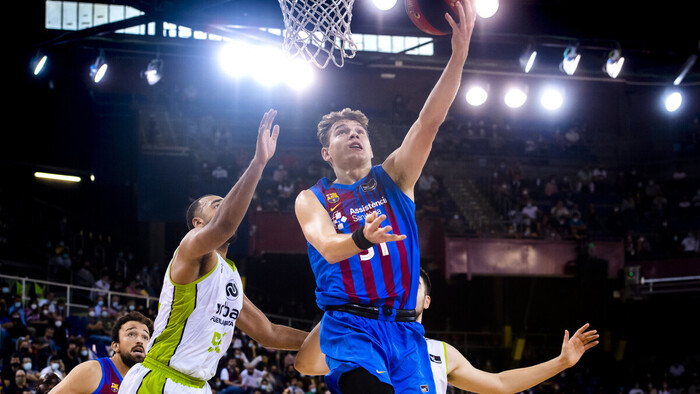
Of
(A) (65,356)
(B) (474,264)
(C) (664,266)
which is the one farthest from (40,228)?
(C) (664,266)

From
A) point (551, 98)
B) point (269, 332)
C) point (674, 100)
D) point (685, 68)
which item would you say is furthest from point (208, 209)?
point (674, 100)

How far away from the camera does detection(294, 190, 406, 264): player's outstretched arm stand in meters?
3.88

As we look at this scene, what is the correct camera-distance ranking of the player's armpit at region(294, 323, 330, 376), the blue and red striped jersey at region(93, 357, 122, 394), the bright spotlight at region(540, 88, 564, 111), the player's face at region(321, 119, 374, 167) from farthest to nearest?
the bright spotlight at region(540, 88, 564, 111), the blue and red striped jersey at region(93, 357, 122, 394), the player's armpit at region(294, 323, 330, 376), the player's face at region(321, 119, 374, 167)

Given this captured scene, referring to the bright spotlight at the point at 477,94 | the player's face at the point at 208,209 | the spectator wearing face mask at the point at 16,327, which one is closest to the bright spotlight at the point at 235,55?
the bright spotlight at the point at 477,94

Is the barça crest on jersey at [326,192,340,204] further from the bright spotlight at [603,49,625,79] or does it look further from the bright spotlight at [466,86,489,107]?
the bright spotlight at [466,86,489,107]

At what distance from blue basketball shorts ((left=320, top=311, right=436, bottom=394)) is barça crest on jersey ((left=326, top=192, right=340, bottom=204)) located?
2.24ft

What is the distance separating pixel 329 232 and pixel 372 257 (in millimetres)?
335

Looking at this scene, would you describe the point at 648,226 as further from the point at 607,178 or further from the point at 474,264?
the point at 474,264

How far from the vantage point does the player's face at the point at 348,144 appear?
4.80 metres

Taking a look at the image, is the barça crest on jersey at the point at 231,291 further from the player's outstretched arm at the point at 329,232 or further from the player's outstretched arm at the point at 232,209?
the player's outstretched arm at the point at 329,232

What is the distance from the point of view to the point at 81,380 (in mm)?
5926

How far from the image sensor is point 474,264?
874 inches

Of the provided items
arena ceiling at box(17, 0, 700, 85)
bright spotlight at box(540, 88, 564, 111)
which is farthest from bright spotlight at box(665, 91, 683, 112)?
bright spotlight at box(540, 88, 564, 111)

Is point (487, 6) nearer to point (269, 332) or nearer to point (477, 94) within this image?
point (477, 94)
